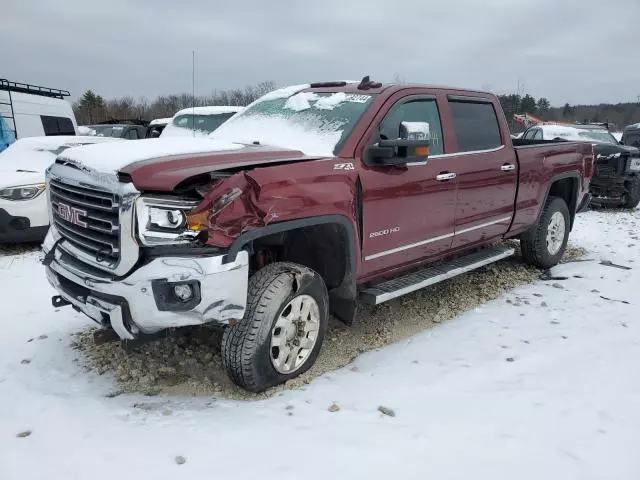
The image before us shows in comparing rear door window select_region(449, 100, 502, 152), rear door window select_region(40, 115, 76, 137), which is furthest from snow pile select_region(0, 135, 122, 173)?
rear door window select_region(449, 100, 502, 152)

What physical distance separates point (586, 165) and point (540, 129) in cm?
621

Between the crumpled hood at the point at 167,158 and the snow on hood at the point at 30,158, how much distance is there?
3.73 m

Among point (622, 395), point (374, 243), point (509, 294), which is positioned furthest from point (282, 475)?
point (509, 294)

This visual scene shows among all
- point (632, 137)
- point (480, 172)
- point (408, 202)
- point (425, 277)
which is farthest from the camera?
point (632, 137)

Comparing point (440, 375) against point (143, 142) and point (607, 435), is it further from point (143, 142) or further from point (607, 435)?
point (143, 142)

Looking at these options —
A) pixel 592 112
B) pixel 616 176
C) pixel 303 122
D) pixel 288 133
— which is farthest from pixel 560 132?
pixel 592 112

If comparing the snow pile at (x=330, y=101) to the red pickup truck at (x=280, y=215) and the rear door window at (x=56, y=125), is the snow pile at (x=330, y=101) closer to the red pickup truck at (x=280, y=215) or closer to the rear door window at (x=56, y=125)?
the red pickup truck at (x=280, y=215)

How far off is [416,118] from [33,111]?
35.7ft

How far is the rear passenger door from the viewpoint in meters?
4.32

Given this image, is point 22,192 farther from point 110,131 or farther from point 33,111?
point 110,131

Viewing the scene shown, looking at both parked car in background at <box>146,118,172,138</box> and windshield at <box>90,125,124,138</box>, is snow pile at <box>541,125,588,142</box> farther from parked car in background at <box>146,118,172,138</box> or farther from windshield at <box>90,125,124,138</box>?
windshield at <box>90,125,124,138</box>

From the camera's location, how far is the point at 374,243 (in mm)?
3533

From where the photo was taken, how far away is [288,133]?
3824 mm

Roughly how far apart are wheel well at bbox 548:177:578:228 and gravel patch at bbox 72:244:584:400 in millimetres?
1728
